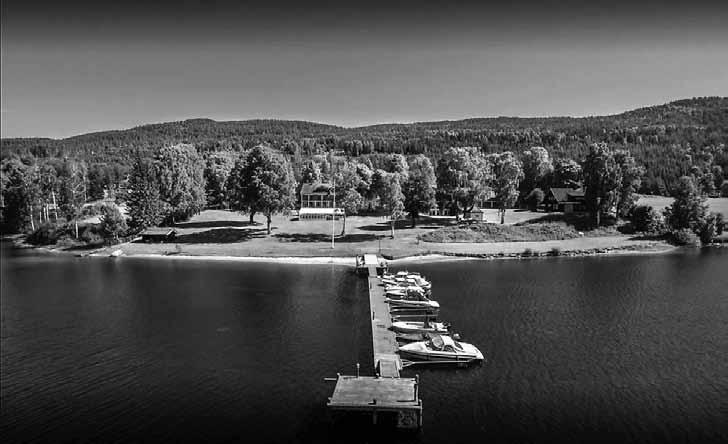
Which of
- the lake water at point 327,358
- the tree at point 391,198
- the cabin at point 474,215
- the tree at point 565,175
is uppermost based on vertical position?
the tree at point 565,175

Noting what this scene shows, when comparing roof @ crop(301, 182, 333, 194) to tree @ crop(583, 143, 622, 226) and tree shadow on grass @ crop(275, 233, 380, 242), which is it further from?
tree @ crop(583, 143, 622, 226)

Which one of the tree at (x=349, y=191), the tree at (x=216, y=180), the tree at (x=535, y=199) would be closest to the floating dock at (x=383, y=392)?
the tree at (x=349, y=191)

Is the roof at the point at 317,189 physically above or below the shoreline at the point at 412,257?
above

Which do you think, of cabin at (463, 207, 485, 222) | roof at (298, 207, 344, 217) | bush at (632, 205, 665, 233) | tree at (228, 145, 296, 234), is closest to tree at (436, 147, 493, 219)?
cabin at (463, 207, 485, 222)

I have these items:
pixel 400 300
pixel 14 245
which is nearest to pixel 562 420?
pixel 400 300

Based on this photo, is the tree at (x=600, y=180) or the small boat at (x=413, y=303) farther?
the tree at (x=600, y=180)

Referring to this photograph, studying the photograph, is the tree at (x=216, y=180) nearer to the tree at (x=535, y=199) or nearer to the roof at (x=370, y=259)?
the roof at (x=370, y=259)

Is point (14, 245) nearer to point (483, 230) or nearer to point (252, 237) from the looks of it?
point (252, 237)

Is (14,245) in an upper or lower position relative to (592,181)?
lower
